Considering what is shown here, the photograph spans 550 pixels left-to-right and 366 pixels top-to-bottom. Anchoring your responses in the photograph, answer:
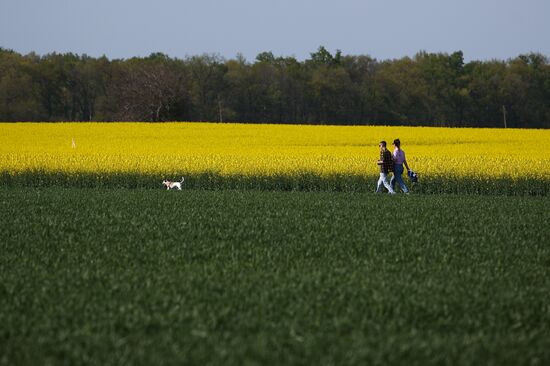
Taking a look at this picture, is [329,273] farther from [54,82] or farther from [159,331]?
[54,82]

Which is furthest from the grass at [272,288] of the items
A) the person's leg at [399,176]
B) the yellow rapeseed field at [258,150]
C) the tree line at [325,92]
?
the tree line at [325,92]

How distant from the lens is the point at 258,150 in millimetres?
36562

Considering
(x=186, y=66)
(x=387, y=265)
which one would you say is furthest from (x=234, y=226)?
(x=186, y=66)

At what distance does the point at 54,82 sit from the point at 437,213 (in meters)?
77.9

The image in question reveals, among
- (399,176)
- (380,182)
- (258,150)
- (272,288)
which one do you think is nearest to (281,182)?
(380,182)

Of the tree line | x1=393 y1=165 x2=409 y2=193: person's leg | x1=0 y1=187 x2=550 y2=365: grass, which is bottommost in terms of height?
x1=0 y1=187 x2=550 y2=365: grass

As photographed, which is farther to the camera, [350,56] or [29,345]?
[350,56]

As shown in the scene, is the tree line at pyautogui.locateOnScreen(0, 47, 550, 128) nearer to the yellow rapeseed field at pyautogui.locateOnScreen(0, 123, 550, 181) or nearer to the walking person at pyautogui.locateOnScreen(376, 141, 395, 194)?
the yellow rapeseed field at pyautogui.locateOnScreen(0, 123, 550, 181)

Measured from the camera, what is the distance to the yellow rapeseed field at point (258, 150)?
27828 millimetres

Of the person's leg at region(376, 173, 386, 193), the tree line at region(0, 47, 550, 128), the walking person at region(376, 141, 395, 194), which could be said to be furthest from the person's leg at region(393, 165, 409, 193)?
the tree line at region(0, 47, 550, 128)

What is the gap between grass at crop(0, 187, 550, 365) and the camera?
671 cm

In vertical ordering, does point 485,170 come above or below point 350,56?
below

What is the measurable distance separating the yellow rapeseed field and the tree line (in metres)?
39.2

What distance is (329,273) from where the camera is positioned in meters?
10.1
